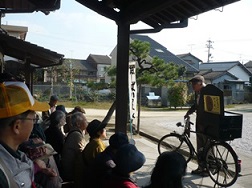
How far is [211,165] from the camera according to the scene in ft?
16.7

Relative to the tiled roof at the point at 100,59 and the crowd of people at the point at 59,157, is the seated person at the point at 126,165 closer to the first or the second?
the crowd of people at the point at 59,157

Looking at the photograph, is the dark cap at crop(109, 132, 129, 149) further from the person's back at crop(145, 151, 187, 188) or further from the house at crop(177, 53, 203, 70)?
the house at crop(177, 53, 203, 70)

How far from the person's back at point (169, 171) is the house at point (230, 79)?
102 ft

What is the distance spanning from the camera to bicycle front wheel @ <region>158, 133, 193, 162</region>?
235 inches

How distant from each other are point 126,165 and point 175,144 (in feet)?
16.4

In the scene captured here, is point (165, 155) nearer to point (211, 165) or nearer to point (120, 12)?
point (120, 12)

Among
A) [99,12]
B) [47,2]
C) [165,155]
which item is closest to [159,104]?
[47,2]

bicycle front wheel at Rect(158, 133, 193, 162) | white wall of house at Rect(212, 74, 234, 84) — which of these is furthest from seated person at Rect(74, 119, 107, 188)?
white wall of house at Rect(212, 74, 234, 84)

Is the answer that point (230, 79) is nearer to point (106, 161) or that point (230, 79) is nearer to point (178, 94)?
point (178, 94)

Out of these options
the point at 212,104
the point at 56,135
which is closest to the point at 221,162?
the point at 212,104

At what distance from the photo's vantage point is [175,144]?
6.93 m

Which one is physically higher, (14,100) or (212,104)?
(14,100)

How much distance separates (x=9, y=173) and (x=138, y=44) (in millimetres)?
11402

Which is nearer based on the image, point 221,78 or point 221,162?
point 221,162
